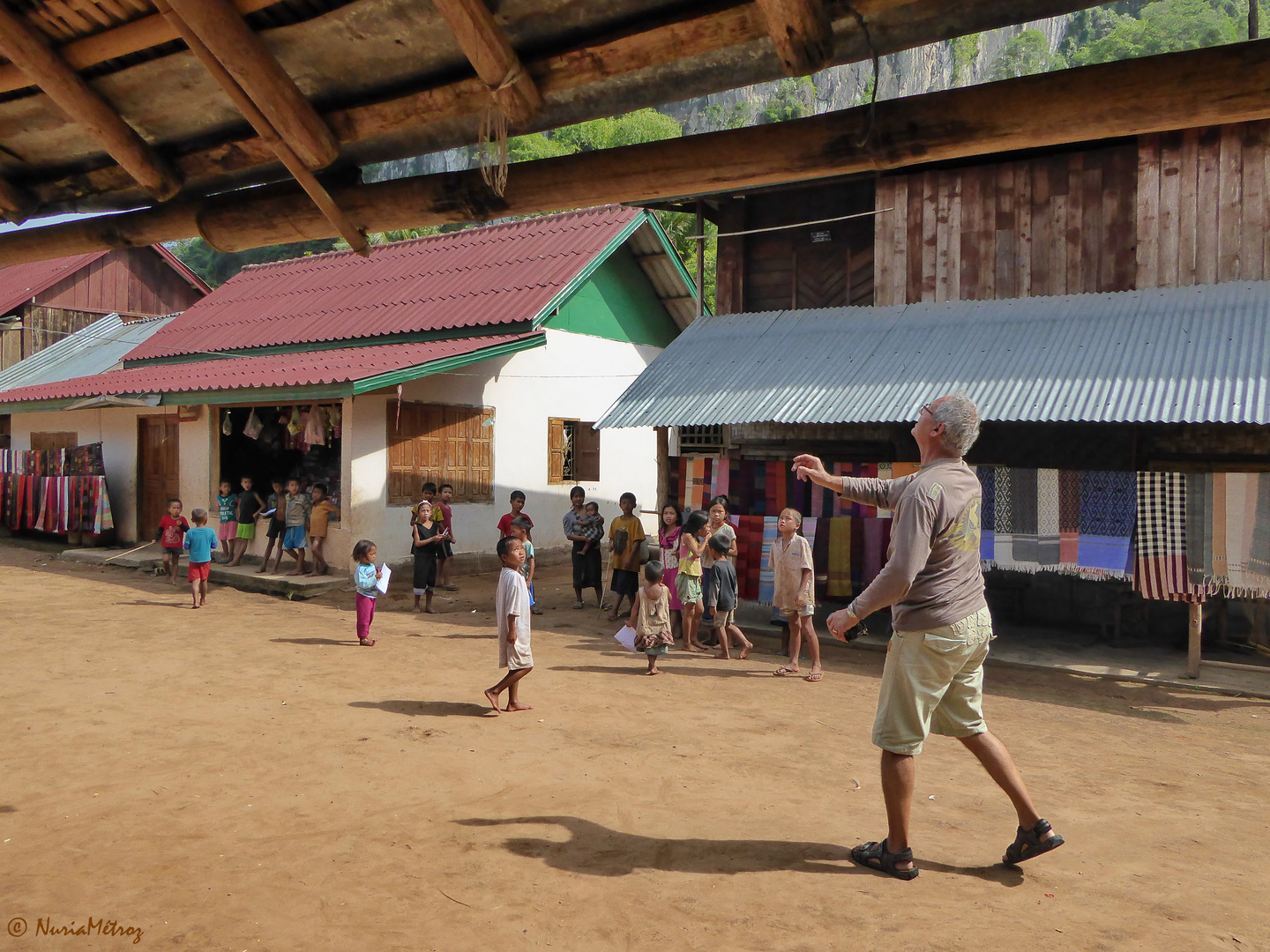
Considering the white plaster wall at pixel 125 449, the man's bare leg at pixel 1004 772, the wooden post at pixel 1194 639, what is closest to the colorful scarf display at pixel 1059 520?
the wooden post at pixel 1194 639

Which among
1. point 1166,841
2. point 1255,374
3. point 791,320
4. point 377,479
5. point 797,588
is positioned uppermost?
point 791,320

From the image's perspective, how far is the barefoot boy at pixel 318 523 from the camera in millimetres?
12523

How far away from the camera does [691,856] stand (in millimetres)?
4070

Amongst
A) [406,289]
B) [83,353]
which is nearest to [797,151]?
[406,289]

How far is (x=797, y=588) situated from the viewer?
27.1 ft

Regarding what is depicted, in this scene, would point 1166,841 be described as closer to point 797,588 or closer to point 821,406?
point 797,588

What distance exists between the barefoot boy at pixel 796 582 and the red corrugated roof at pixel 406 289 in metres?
7.05

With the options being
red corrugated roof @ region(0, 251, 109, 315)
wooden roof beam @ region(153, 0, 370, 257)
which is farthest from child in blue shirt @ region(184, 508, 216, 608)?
red corrugated roof @ region(0, 251, 109, 315)

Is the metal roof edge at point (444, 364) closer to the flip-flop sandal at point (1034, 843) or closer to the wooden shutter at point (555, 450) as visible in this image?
the wooden shutter at point (555, 450)

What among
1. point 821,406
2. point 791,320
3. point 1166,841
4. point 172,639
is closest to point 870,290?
point 791,320

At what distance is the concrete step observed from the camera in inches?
481

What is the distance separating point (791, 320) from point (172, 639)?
774cm

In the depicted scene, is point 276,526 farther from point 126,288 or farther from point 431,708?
point 126,288

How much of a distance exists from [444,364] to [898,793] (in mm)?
9961
